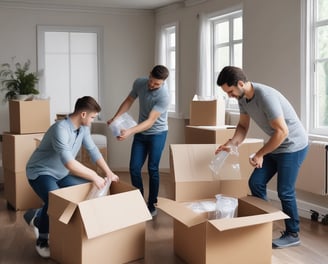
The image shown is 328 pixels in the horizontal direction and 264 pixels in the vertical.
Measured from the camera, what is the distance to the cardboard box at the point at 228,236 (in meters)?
2.78

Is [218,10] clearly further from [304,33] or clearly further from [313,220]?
[313,220]

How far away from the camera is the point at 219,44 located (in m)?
5.96

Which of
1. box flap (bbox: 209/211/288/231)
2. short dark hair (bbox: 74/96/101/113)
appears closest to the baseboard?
box flap (bbox: 209/211/288/231)

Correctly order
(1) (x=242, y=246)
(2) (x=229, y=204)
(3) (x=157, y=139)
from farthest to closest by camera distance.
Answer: (3) (x=157, y=139) < (2) (x=229, y=204) < (1) (x=242, y=246)

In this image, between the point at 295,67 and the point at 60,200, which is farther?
the point at 295,67

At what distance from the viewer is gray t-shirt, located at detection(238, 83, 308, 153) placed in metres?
3.02

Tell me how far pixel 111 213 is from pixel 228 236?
732mm

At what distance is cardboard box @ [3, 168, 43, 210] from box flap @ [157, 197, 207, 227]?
203cm

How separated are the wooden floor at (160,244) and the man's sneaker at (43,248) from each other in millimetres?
38

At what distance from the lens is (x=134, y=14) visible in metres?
7.08

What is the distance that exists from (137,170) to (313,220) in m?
1.65

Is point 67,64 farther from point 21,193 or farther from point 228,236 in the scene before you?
point 228,236

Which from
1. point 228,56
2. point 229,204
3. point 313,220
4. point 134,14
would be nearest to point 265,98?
point 229,204

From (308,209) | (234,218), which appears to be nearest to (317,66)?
(308,209)
